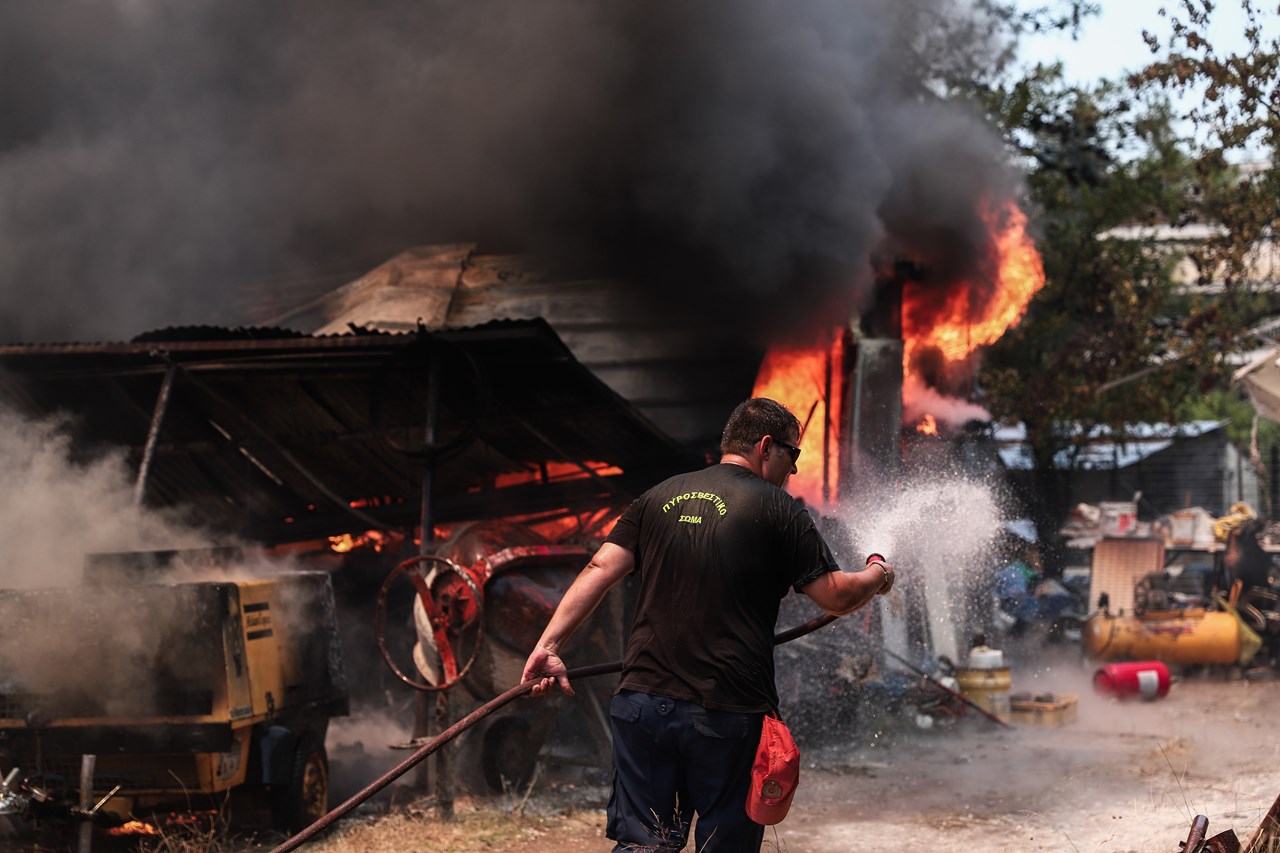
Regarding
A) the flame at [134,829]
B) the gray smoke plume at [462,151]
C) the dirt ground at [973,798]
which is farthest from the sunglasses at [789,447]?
the gray smoke plume at [462,151]

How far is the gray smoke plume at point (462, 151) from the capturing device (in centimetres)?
962

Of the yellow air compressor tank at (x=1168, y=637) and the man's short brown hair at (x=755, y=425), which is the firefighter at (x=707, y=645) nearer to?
the man's short brown hair at (x=755, y=425)

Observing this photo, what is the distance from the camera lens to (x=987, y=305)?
36.0ft

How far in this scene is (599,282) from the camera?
10375 mm

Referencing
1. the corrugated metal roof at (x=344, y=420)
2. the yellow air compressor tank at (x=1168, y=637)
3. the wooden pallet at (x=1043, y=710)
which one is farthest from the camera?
the yellow air compressor tank at (x=1168, y=637)

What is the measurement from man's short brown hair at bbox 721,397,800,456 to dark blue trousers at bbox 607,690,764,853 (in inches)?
30.7

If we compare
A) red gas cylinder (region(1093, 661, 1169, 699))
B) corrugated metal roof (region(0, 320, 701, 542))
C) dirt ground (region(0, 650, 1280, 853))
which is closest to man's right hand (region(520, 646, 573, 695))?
dirt ground (region(0, 650, 1280, 853))

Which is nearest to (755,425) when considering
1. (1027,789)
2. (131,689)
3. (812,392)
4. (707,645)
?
(707,645)

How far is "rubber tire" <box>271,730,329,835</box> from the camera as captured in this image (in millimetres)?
5727

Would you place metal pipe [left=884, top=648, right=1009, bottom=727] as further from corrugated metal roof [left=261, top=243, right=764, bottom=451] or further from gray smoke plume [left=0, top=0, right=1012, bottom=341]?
gray smoke plume [left=0, top=0, right=1012, bottom=341]

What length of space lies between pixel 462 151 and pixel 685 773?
8185mm

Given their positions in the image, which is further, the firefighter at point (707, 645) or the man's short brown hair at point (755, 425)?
the man's short brown hair at point (755, 425)

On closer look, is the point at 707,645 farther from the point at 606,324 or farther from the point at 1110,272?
the point at 1110,272

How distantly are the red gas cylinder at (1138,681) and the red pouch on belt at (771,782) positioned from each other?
7.83 metres
